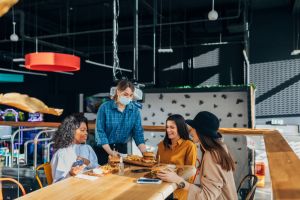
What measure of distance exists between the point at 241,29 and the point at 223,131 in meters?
6.18

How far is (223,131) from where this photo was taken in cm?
394

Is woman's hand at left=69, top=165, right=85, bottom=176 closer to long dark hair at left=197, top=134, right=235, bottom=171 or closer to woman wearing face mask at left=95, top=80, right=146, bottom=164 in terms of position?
woman wearing face mask at left=95, top=80, right=146, bottom=164

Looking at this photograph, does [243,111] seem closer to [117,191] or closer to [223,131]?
[223,131]

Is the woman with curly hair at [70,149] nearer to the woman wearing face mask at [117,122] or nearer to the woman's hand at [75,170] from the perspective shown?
the woman's hand at [75,170]

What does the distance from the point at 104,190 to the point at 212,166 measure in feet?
2.17

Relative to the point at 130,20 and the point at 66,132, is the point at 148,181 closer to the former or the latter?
the point at 66,132

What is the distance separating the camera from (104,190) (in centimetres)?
200

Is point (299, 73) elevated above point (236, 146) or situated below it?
above

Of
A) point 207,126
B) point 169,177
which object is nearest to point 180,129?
point 169,177

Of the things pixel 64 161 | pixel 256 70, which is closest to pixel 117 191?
pixel 64 161

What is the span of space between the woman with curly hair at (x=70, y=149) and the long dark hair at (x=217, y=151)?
0.94 meters

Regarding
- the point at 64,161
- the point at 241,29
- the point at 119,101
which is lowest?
the point at 64,161

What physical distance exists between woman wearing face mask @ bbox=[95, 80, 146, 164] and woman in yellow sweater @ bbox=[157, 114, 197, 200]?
12.4 inches

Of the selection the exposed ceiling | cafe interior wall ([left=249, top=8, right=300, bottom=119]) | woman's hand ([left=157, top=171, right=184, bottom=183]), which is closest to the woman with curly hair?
woman's hand ([left=157, top=171, right=184, bottom=183])
